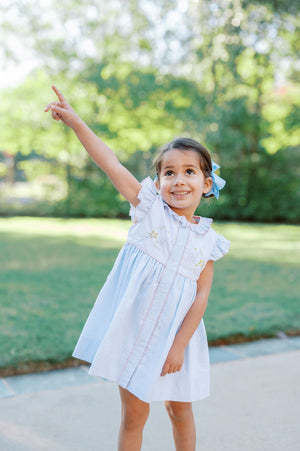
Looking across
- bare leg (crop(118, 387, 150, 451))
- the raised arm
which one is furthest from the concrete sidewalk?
the raised arm

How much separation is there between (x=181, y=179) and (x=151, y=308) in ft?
1.56

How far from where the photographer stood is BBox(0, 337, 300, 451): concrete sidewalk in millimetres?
2213

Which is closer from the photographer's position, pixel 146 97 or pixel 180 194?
pixel 180 194

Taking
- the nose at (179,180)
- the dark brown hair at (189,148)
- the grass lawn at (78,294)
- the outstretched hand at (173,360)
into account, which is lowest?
the grass lawn at (78,294)

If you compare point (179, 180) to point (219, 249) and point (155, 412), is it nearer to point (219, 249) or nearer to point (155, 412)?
point (219, 249)

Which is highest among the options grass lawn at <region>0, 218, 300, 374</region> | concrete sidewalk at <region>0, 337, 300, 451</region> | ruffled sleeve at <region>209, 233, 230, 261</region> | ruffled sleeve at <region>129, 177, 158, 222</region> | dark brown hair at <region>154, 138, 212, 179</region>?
dark brown hair at <region>154, 138, 212, 179</region>

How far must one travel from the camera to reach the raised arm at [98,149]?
1723mm

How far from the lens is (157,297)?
173cm

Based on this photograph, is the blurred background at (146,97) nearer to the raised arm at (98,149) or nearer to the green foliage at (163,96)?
the green foliage at (163,96)

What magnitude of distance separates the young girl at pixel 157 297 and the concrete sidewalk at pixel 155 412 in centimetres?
50

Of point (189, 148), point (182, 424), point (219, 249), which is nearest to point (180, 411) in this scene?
point (182, 424)

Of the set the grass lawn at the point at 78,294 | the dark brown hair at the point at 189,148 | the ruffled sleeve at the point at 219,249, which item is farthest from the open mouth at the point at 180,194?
the grass lawn at the point at 78,294

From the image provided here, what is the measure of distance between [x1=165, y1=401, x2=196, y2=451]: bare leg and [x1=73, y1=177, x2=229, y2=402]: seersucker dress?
0.31 ft

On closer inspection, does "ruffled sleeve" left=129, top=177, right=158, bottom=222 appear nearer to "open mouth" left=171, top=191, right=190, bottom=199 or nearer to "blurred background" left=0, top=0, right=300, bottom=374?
"open mouth" left=171, top=191, right=190, bottom=199
